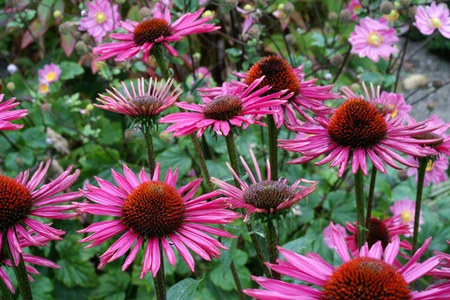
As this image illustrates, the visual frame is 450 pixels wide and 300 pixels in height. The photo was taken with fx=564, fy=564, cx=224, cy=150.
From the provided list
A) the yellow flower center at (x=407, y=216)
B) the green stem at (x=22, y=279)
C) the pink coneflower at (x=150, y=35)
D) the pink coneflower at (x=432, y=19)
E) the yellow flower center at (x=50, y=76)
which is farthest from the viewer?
the yellow flower center at (x=50, y=76)

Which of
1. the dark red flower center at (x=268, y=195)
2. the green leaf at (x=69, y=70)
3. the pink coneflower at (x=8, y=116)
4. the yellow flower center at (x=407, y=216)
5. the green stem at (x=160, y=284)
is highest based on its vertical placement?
the pink coneflower at (x=8, y=116)

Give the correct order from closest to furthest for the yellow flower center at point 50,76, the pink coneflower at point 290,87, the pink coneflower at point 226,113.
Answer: the pink coneflower at point 226,113, the pink coneflower at point 290,87, the yellow flower center at point 50,76

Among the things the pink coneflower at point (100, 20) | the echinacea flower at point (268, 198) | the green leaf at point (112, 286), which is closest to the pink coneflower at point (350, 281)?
the echinacea flower at point (268, 198)

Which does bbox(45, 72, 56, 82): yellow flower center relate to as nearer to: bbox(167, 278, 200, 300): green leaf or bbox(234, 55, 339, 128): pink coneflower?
bbox(234, 55, 339, 128): pink coneflower

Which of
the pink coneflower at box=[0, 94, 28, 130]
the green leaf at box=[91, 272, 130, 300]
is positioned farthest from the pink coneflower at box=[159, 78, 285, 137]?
the green leaf at box=[91, 272, 130, 300]

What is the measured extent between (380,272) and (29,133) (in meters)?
1.37

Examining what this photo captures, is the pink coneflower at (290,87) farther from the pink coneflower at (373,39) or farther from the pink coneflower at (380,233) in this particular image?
the pink coneflower at (373,39)

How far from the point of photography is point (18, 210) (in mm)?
743

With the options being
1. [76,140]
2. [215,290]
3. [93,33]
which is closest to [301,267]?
[215,290]

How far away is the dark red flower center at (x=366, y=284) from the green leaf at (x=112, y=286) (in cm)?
110

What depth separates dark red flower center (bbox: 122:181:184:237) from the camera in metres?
0.73

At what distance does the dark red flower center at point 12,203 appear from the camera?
726 millimetres

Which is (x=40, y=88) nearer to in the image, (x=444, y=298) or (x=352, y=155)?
(x=352, y=155)

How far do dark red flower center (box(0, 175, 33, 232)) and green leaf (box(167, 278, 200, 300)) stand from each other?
0.22 metres
